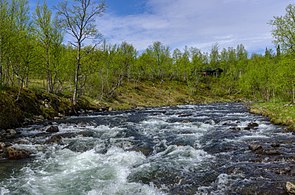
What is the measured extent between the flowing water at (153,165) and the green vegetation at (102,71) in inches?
441

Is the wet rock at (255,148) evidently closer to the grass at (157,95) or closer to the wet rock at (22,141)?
the wet rock at (22,141)

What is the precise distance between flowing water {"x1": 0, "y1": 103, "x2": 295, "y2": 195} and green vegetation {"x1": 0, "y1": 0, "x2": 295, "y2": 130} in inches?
441

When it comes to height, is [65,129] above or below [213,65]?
below

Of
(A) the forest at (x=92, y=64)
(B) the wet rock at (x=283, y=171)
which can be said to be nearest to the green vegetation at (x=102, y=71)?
(A) the forest at (x=92, y=64)

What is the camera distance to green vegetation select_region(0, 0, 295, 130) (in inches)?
1332

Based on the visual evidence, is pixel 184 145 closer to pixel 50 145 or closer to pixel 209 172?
pixel 209 172

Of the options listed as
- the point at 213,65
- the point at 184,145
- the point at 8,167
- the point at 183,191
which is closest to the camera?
the point at 183,191

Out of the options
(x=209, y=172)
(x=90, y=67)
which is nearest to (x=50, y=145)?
(x=209, y=172)

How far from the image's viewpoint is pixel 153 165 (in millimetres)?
14602

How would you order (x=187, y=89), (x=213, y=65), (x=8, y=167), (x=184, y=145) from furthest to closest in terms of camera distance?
(x=213, y=65)
(x=187, y=89)
(x=184, y=145)
(x=8, y=167)

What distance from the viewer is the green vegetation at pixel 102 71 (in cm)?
3384

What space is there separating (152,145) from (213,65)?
13207cm

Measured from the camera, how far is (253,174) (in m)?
12.6

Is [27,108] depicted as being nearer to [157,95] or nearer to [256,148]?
[256,148]
